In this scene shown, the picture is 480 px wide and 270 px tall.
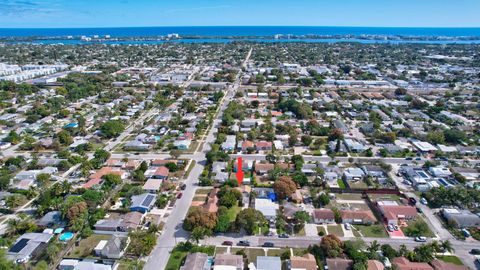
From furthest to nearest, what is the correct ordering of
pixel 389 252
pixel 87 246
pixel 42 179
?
pixel 42 179
pixel 87 246
pixel 389 252

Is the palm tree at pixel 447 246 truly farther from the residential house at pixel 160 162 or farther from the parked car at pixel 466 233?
the residential house at pixel 160 162

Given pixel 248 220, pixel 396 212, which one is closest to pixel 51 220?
pixel 248 220

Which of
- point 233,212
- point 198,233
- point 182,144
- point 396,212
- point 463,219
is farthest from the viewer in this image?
point 182,144

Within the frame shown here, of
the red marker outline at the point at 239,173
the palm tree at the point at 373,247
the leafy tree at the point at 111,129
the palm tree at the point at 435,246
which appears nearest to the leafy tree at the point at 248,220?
the red marker outline at the point at 239,173

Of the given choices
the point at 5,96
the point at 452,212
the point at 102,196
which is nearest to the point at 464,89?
the point at 452,212

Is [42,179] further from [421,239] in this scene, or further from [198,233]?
[421,239]

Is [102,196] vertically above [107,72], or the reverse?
[107,72]

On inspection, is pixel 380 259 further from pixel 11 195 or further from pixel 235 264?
pixel 11 195

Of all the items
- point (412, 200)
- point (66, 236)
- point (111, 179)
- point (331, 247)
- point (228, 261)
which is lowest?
point (412, 200)
